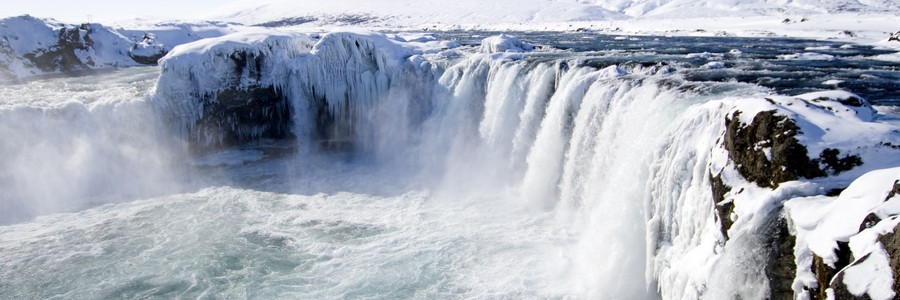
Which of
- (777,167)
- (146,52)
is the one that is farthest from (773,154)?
(146,52)

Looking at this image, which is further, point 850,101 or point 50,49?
point 50,49

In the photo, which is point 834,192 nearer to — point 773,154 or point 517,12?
point 773,154

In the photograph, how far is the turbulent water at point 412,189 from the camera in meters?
Answer: 10.1

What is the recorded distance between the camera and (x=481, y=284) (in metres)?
10.4

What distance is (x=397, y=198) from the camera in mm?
15953

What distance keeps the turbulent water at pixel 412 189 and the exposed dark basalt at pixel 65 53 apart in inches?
415

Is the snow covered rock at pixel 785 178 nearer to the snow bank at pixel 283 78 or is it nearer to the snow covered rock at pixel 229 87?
the snow bank at pixel 283 78

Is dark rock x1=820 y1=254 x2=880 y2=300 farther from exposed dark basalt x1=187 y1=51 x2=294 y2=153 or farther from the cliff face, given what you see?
exposed dark basalt x1=187 y1=51 x2=294 y2=153

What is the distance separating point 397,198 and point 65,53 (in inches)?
1112

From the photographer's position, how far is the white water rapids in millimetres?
9789

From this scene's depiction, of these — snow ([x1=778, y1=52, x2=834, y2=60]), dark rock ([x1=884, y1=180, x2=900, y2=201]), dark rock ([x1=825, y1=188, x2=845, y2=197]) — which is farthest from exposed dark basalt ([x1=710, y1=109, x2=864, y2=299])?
snow ([x1=778, y1=52, x2=834, y2=60])

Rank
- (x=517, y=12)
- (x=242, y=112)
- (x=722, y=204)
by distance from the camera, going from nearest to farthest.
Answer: (x=722, y=204), (x=242, y=112), (x=517, y=12)

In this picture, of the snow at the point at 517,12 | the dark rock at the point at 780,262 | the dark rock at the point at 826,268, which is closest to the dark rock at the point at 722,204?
the dark rock at the point at 780,262

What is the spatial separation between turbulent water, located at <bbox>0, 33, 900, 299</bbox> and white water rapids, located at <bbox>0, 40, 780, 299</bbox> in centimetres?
5
